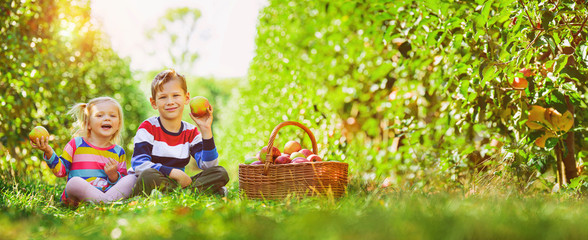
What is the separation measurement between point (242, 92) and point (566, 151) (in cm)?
417

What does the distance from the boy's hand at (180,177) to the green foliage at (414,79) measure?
1.26m

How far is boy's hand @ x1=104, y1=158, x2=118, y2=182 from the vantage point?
3.12 meters

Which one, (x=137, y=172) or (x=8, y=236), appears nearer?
(x=8, y=236)

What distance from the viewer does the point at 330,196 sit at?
2326 millimetres

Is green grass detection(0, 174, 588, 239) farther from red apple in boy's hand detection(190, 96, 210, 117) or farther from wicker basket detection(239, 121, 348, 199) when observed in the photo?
red apple in boy's hand detection(190, 96, 210, 117)

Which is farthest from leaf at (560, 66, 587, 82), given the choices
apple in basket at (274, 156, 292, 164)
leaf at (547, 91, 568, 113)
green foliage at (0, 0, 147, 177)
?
green foliage at (0, 0, 147, 177)

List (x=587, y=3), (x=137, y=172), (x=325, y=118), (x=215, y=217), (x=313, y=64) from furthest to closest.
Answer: (x=313, y=64), (x=325, y=118), (x=137, y=172), (x=587, y=3), (x=215, y=217)

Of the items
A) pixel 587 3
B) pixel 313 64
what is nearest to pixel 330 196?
pixel 587 3

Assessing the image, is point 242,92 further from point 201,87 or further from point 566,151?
point 201,87

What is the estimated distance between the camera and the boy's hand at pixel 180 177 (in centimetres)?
292

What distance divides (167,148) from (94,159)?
1.68 ft

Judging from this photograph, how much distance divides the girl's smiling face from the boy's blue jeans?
532mm

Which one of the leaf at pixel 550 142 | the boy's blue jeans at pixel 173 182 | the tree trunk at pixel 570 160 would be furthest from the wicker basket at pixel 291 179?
the tree trunk at pixel 570 160

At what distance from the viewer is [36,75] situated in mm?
4230
